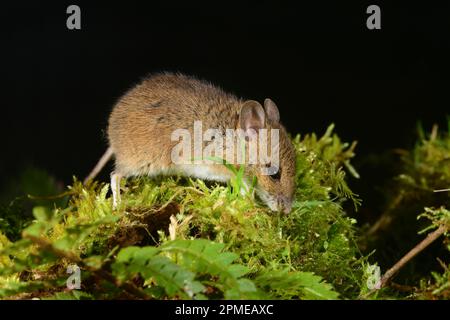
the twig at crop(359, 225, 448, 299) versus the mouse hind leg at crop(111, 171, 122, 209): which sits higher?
the mouse hind leg at crop(111, 171, 122, 209)

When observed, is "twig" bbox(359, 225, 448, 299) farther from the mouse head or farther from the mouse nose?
the mouse head

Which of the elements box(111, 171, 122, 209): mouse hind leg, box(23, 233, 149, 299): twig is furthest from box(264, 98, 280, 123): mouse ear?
box(23, 233, 149, 299): twig

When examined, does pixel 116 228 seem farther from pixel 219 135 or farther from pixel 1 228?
pixel 219 135

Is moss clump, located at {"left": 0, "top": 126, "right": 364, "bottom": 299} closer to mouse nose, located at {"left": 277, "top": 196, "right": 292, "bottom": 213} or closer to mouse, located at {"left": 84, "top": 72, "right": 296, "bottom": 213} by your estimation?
mouse nose, located at {"left": 277, "top": 196, "right": 292, "bottom": 213}

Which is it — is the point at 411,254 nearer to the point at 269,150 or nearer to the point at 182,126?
the point at 269,150

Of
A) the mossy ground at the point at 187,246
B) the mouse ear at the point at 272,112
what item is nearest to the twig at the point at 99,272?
the mossy ground at the point at 187,246

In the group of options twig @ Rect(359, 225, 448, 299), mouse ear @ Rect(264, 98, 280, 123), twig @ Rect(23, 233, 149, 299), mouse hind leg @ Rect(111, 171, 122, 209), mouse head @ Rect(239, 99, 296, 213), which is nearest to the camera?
twig @ Rect(23, 233, 149, 299)

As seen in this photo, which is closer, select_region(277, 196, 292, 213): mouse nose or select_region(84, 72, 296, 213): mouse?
select_region(277, 196, 292, 213): mouse nose

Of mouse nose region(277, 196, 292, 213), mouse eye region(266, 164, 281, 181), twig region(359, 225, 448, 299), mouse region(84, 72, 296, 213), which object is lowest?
twig region(359, 225, 448, 299)

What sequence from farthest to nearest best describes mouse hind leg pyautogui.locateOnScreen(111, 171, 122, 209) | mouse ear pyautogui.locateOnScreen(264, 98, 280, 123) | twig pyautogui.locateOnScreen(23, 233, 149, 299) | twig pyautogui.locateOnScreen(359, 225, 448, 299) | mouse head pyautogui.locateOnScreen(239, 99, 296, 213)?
mouse ear pyautogui.locateOnScreen(264, 98, 280, 123), mouse head pyautogui.locateOnScreen(239, 99, 296, 213), mouse hind leg pyautogui.locateOnScreen(111, 171, 122, 209), twig pyautogui.locateOnScreen(359, 225, 448, 299), twig pyautogui.locateOnScreen(23, 233, 149, 299)
